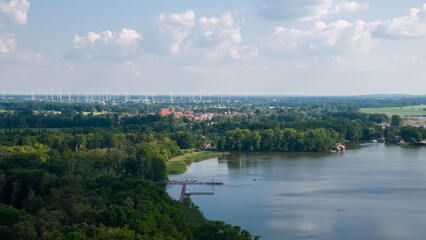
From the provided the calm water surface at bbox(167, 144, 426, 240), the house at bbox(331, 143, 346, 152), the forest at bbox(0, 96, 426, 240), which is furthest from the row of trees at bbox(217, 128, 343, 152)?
the calm water surface at bbox(167, 144, 426, 240)

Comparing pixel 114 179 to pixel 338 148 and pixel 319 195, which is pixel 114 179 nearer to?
pixel 319 195

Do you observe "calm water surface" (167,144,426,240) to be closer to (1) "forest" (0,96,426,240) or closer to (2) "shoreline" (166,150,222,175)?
(2) "shoreline" (166,150,222,175)

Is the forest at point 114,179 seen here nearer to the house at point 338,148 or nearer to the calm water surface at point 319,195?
the house at point 338,148

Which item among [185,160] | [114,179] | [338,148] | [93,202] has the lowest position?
[185,160]

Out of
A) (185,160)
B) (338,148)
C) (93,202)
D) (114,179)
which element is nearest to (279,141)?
(338,148)

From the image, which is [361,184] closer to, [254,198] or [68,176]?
[254,198]

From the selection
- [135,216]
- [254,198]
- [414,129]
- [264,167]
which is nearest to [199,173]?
[264,167]

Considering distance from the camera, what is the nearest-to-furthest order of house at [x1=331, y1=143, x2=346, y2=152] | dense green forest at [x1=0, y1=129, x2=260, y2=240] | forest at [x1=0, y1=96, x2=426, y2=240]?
1. dense green forest at [x1=0, y1=129, x2=260, y2=240]
2. forest at [x1=0, y1=96, x2=426, y2=240]
3. house at [x1=331, y1=143, x2=346, y2=152]
